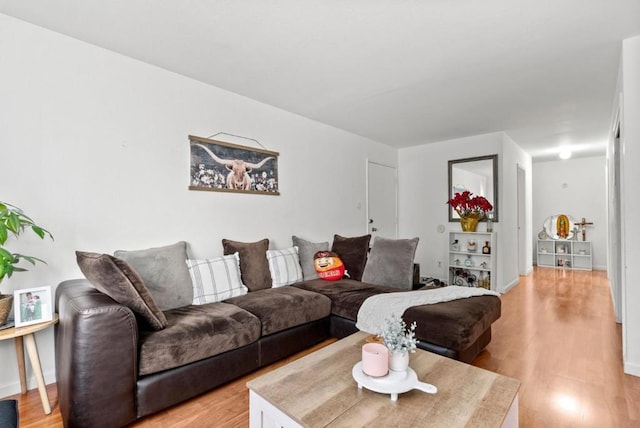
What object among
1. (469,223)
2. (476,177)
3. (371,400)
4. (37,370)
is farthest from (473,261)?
(37,370)

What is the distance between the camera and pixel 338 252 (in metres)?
3.72

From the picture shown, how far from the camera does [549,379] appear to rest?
2174 millimetres

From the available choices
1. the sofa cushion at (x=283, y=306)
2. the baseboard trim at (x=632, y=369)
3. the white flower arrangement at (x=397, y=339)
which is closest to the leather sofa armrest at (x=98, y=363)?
the sofa cushion at (x=283, y=306)

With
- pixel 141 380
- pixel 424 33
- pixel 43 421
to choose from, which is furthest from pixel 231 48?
pixel 43 421

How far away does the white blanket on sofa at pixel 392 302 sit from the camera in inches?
95.4

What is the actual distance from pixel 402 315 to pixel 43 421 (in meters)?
2.26

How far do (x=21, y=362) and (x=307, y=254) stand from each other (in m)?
2.39

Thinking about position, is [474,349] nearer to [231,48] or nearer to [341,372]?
[341,372]

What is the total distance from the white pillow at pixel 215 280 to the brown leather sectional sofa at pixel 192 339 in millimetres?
105

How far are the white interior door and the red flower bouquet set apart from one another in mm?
1088

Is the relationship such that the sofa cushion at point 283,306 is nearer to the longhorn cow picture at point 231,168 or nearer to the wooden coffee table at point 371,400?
the wooden coffee table at point 371,400

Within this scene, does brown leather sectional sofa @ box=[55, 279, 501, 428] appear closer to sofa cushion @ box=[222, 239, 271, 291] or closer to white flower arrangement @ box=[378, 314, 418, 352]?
sofa cushion @ box=[222, 239, 271, 291]

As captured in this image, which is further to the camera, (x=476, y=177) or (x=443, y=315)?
(x=476, y=177)

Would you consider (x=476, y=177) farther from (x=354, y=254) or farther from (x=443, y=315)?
(x=443, y=315)
